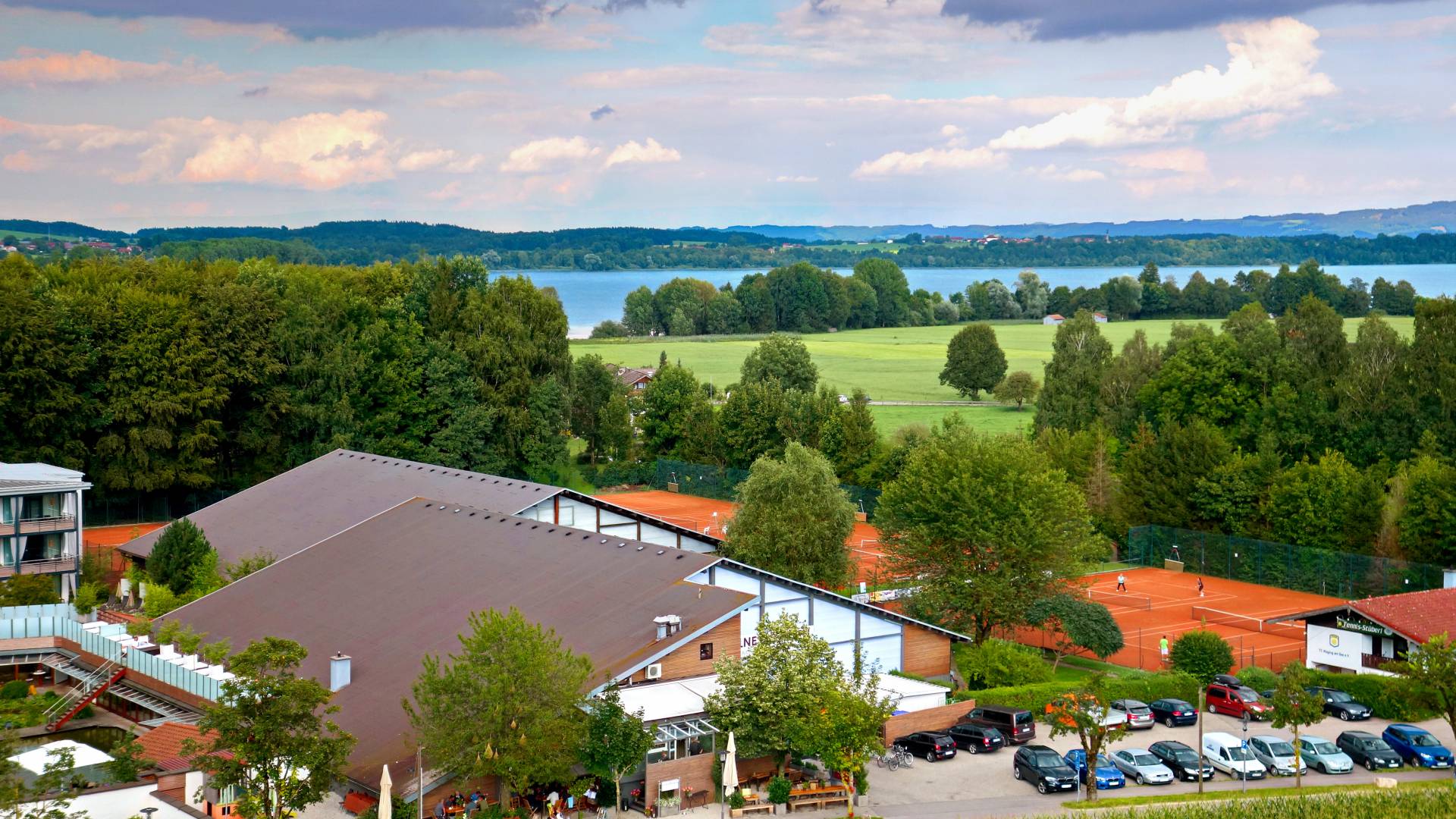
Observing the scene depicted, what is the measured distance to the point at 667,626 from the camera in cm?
3438

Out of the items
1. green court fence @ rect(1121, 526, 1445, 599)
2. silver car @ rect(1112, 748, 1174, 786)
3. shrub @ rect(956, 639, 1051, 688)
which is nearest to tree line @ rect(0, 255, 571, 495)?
green court fence @ rect(1121, 526, 1445, 599)

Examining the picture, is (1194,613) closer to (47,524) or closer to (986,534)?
(986,534)

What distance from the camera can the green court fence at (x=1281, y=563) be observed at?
5719 cm

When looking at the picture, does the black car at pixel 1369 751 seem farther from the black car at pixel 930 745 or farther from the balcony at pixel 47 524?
the balcony at pixel 47 524

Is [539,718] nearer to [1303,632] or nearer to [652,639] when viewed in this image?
[652,639]

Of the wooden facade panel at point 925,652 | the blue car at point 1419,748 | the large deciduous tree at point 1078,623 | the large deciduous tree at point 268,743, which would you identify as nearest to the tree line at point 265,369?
the large deciduous tree at point 1078,623

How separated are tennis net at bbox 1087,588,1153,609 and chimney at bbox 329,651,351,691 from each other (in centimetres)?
3213

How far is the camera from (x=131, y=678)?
135 feet

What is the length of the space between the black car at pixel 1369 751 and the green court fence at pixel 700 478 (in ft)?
154

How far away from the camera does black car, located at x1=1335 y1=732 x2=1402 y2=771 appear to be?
34000 mm

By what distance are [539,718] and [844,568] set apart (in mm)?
23801

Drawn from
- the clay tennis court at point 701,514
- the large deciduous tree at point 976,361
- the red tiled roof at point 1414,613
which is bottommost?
the clay tennis court at point 701,514

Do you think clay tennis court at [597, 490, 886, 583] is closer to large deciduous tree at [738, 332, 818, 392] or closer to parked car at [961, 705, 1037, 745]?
large deciduous tree at [738, 332, 818, 392]

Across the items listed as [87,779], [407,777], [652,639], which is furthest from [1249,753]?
[87,779]
